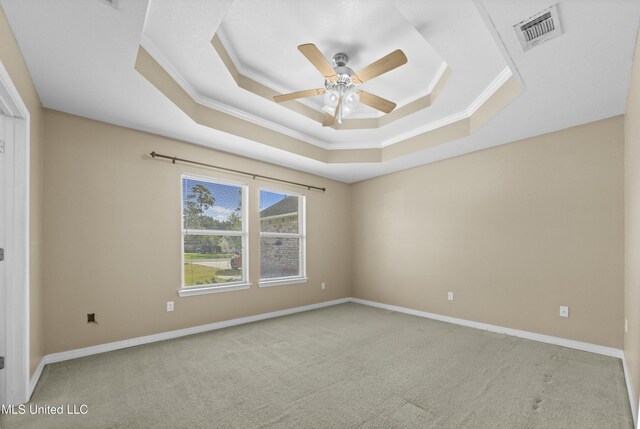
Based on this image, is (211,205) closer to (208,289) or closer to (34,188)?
(208,289)

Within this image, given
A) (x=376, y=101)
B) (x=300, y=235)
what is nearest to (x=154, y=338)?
(x=300, y=235)

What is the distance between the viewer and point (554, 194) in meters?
3.51

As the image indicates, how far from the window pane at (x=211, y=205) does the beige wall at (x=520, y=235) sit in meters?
2.68

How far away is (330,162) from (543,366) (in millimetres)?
3598

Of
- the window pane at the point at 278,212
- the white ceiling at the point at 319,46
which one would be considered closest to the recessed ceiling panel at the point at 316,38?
the white ceiling at the point at 319,46

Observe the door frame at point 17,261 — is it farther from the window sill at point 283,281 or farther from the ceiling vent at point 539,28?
the ceiling vent at point 539,28

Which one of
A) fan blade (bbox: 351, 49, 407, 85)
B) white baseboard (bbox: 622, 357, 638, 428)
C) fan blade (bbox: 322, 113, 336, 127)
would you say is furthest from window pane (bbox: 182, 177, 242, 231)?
white baseboard (bbox: 622, 357, 638, 428)

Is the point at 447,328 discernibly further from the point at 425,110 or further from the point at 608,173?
the point at 425,110

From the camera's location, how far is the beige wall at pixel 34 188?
6.61 feet

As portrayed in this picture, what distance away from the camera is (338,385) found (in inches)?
97.0

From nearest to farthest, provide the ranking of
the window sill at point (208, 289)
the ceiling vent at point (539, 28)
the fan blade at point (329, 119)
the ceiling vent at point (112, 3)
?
the ceiling vent at point (112, 3) → the ceiling vent at point (539, 28) → the fan blade at point (329, 119) → the window sill at point (208, 289)

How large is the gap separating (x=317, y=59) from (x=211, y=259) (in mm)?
2931

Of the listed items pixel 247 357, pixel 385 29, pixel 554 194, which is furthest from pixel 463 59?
pixel 247 357

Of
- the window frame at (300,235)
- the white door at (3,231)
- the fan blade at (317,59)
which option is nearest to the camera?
the white door at (3,231)
